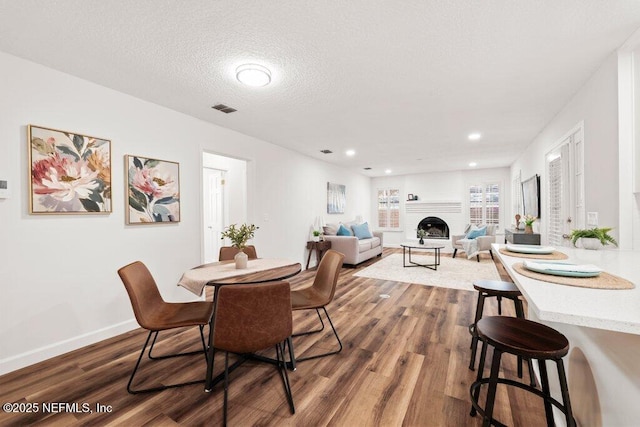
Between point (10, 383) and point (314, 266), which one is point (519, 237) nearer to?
point (314, 266)

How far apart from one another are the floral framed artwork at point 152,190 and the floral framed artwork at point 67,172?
213 mm

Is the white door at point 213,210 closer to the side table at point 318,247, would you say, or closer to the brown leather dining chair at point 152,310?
the side table at point 318,247

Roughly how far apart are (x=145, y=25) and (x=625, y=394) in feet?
10.2

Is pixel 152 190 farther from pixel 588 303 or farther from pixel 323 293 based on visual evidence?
pixel 588 303

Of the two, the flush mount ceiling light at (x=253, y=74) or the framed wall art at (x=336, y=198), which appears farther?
the framed wall art at (x=336, y=198)

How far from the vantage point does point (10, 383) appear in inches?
78.2

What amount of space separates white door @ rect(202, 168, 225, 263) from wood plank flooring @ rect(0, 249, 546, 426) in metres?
3.16

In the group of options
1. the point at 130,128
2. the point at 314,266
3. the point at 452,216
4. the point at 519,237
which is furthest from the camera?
the point at 452,216

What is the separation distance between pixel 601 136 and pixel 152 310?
395cm

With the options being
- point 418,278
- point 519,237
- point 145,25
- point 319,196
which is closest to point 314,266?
point 319,196

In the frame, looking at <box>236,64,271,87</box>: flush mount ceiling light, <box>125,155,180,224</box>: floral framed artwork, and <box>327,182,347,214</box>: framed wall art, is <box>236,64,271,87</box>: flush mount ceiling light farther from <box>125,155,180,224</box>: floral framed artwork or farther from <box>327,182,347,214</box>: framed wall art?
<box>327,182,347,214</box>: framed wall art

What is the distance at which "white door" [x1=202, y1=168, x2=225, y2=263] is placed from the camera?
19.2 feet

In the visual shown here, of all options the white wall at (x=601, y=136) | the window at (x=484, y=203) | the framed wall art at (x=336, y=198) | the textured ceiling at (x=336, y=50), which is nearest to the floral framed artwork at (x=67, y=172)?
the textured ceiling at (x=336, y=50)

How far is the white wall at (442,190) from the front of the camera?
7.87 meters
